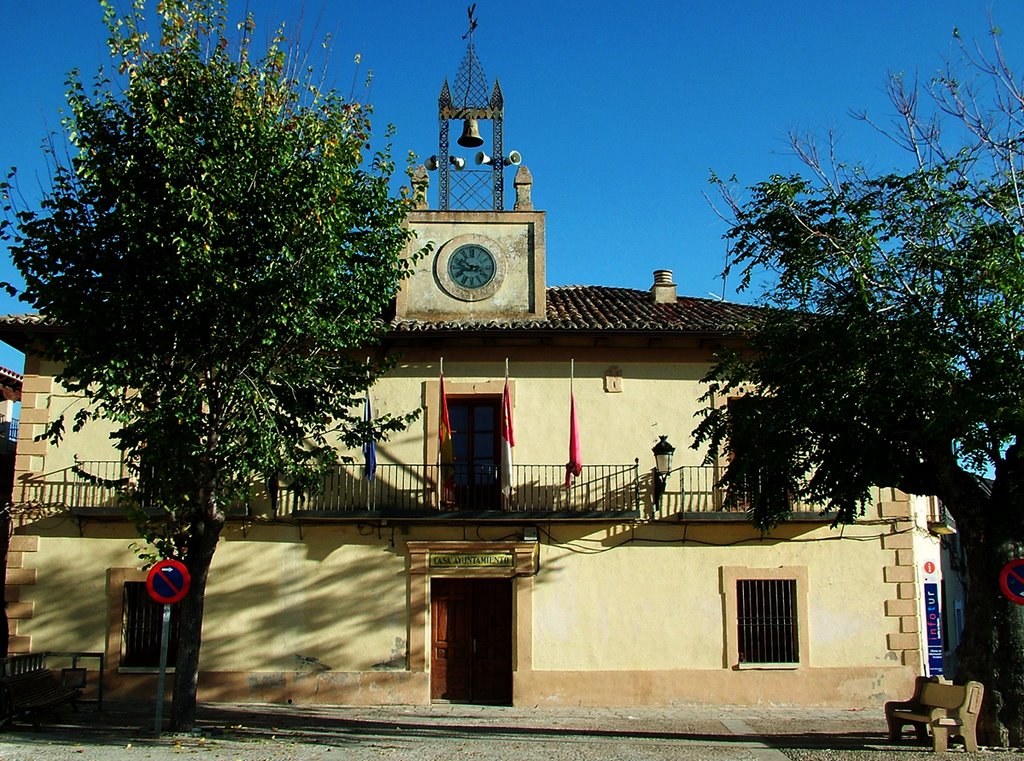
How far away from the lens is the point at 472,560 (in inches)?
618

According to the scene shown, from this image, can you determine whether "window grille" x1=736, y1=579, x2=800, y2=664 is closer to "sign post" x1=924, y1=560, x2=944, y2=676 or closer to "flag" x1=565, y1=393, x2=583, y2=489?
"sign post" x1=924, y1=560, x2=944, y2=676

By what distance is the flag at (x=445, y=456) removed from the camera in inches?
603

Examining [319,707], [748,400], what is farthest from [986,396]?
[319,707]

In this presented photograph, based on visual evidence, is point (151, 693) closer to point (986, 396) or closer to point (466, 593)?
point (466, 593)

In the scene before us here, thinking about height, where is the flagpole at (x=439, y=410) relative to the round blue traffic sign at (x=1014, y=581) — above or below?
above

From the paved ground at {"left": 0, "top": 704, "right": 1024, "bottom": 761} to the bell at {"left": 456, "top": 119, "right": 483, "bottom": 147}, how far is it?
9862 mm

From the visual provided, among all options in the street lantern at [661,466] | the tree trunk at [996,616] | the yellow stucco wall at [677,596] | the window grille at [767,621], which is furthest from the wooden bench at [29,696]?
the tree trunk at [996,616]

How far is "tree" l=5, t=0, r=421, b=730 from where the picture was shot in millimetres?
11445

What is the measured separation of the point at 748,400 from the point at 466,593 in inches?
233

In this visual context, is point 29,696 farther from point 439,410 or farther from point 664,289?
point 664,289

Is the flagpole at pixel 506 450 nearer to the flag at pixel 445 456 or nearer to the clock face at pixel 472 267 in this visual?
the flag at pixel 445 456

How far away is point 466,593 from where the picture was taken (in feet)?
52.6

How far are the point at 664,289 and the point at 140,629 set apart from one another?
10421 mm

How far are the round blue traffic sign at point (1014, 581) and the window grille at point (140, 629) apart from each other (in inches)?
449
